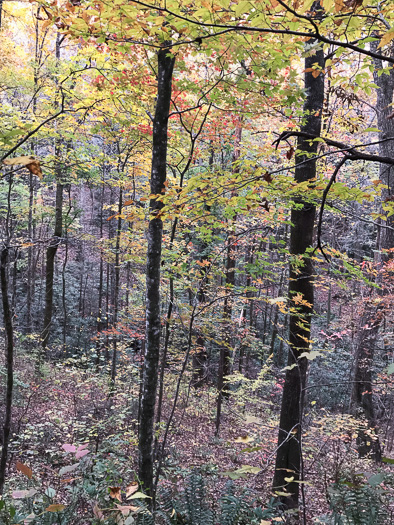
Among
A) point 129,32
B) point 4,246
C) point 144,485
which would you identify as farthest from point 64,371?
point 129,32

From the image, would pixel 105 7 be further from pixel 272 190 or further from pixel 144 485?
pixel 144 485

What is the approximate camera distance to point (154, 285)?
4.14m

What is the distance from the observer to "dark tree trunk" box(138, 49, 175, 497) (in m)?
3.86

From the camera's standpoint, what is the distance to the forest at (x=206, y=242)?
2289 mm

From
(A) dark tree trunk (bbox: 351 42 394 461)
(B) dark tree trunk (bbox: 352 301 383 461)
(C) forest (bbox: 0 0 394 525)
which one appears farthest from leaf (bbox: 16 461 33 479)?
(B) dark tree trunk (bbox: 352 301 383 461)

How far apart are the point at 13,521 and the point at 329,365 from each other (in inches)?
643

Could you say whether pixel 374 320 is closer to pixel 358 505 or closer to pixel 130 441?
pixel 130 441

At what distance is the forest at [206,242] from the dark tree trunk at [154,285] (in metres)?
0.02

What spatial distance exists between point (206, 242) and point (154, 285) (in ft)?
12.0

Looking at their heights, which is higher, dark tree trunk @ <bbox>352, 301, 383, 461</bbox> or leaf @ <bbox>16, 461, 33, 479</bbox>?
leaf @ <bbox>16, 461, 33, 479</bbox>

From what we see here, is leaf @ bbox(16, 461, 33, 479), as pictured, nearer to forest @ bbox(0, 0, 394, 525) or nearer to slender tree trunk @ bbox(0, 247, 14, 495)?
forest @ bbox(0, 0, 394, 525)

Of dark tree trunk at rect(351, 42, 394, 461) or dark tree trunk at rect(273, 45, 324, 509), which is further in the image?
dark tree trunk at rect(351, 42, 394, 461)

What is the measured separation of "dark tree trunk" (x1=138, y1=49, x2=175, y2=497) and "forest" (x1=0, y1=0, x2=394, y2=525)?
0.02 meters

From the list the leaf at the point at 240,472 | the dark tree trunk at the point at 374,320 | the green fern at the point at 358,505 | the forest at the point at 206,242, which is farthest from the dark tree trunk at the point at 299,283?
the dark tree trunk at the point at 374,320
